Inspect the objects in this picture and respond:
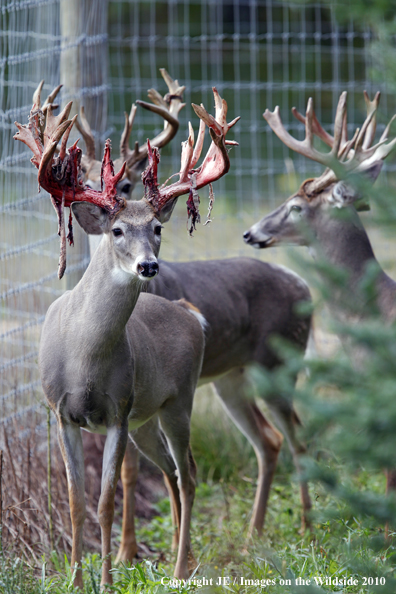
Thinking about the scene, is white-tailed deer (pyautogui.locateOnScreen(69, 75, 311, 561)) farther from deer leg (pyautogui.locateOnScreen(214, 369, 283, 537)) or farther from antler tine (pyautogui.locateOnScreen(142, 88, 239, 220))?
antler tine (pyautogui.locateOnScreen(142, 88, 239, 220))

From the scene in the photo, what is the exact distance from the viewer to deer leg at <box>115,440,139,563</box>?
14.1 ft

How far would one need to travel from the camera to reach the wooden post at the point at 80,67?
5.25 m

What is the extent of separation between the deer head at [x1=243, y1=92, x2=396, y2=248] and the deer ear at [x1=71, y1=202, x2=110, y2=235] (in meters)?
1.44

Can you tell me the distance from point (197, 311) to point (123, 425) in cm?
104

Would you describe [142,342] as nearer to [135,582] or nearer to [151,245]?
[151,245]

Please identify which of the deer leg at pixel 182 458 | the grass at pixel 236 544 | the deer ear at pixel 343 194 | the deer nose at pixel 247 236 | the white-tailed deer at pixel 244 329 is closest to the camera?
the grass at pixel 236 544

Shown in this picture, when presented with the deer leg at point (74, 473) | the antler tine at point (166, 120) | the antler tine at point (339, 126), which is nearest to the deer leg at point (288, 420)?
the antler tine at point (339, 126)

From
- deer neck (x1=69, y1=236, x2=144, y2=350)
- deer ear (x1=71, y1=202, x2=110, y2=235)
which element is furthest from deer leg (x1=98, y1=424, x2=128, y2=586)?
deer ear (x1=71, y1=202, x2=110, y2=235)

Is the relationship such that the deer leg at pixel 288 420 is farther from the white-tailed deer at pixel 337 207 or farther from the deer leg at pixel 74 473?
the deer leg at pixel 74 473

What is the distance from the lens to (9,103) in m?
4.60

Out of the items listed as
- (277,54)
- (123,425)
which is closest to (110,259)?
(123,425)

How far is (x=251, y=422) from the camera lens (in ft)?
16.6

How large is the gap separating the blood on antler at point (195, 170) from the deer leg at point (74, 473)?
3.61 feet

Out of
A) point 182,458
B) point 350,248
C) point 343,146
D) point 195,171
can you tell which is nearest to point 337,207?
point 350,248
